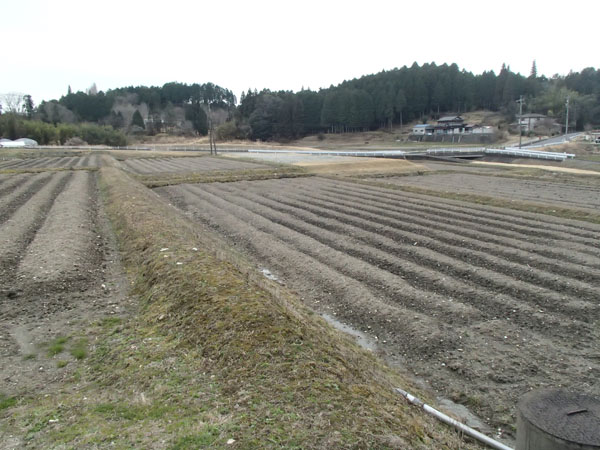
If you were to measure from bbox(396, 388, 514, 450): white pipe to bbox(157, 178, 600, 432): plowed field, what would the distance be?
101 centimetres

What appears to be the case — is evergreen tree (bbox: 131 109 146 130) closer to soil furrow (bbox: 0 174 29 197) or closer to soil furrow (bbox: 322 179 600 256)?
soil furrow (bbox: 0 174 29 197)

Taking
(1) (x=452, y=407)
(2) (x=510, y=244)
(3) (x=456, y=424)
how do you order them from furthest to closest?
(2) (x=510, y=244)
(1) (x=452, y=407)
(3) (x=456, y=424)

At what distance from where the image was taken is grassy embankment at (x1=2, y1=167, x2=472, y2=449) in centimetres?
448

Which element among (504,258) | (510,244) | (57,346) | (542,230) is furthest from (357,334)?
(542,230)

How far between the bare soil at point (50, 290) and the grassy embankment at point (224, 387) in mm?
469

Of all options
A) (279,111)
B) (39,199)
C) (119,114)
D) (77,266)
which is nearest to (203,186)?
(39,199)

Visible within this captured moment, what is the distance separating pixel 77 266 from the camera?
1091 centimetres

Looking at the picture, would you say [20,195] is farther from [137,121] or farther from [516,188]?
[137,121]

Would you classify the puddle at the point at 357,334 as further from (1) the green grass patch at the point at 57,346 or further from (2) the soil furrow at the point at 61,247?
(2) the soil furrow at the point at 61,247

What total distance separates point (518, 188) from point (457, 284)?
75.3 feet

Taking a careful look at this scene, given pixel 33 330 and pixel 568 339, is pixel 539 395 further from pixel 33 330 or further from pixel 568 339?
pixel 33 330

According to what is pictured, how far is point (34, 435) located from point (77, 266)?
7.04 metres

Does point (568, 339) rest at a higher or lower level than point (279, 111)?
lower

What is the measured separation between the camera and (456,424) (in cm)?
521
